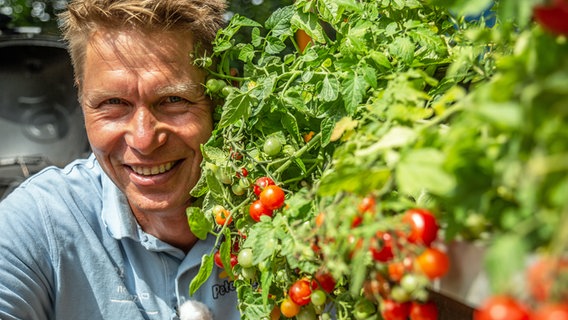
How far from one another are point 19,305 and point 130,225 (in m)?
0.27

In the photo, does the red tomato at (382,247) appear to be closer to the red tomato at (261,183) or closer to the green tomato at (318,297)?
the green tomato at (318,297)

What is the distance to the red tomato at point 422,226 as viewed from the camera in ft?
1.90

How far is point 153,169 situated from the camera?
142cm

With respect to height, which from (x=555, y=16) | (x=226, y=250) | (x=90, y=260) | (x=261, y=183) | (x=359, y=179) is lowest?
(x=90, y=260)

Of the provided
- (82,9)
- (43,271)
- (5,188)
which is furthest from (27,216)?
(5,188)

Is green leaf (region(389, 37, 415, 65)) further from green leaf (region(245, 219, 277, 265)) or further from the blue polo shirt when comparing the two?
the blue polo shirt

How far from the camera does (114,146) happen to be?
1420mm

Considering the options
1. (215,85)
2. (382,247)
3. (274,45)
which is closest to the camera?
(382,247)

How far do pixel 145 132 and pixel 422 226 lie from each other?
0.86 metres

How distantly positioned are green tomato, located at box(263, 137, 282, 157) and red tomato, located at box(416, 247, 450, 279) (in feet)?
1.60

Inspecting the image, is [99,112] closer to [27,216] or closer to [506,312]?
[27,216]

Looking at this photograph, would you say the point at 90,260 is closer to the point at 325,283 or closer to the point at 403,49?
the point at 325,283

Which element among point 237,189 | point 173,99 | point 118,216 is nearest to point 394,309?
point 237,189

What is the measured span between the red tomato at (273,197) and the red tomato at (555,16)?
0.53m
